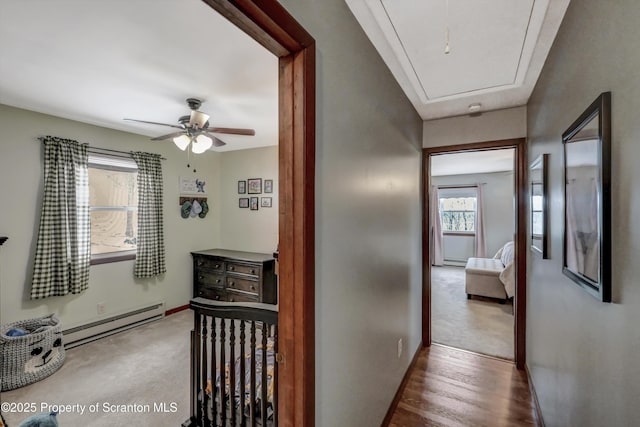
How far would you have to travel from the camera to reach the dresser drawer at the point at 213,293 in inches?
156

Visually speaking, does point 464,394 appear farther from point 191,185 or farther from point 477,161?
point 477,161

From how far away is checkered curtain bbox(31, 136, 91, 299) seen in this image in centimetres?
273

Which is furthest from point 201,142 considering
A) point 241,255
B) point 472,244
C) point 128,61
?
point 472,244

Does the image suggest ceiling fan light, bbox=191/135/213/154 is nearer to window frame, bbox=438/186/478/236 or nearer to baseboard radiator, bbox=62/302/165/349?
baseboard radiator, bbox=62/302/165/349

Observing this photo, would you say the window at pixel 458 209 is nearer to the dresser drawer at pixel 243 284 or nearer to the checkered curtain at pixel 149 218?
the dresser drawer at pixel 243 284

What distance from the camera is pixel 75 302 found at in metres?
3.01

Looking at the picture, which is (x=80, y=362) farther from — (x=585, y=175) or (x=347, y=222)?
(x=585, y=175)

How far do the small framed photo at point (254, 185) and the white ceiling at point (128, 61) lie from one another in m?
1.42

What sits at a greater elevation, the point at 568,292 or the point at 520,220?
the point at 520,220

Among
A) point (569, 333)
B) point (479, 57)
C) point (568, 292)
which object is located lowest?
point (569, 333)

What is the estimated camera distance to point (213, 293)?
4047 millimetres

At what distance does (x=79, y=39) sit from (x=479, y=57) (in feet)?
7.84

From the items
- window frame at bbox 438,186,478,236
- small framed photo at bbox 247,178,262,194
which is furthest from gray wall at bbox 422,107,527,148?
window frame at bbox 438,186,478,236

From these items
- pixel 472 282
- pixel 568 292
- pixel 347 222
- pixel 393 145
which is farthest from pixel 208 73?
pixel 472 282
